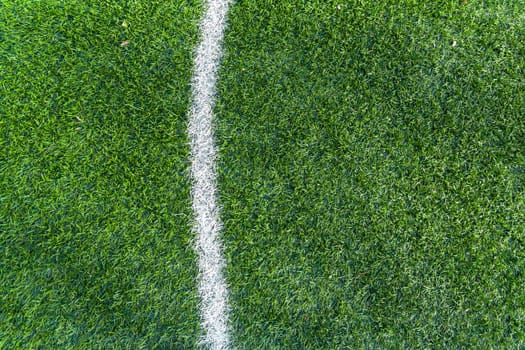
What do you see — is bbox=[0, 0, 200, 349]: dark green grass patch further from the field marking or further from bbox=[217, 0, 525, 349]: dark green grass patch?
bbox=[217, 0, 525, 349]: dark green grass patch

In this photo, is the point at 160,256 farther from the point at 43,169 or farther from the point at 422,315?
the point at 422,315

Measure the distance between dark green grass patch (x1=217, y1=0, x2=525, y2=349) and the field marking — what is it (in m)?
0.09

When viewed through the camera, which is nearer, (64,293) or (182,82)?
(64,293)

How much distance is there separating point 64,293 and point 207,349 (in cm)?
103

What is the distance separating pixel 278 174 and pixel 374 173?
26.7 inches

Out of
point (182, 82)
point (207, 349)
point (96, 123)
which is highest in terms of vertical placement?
point (182, 82)

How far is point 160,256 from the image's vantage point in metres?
2.42

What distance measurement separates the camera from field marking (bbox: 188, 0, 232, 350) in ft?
7.78

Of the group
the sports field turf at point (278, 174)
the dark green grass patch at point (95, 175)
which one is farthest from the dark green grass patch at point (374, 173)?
the dark green grass patch at point (95, 175)

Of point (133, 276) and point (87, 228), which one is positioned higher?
point (87, 228)

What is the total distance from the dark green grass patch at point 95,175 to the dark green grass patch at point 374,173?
40 centimetres

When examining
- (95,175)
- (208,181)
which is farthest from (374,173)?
(95,175)

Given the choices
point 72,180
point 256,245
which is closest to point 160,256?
point 256,245

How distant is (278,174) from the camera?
2484 millimetres
